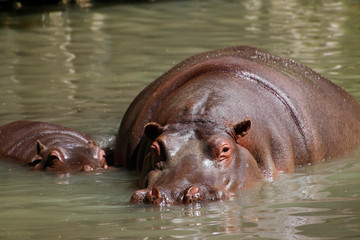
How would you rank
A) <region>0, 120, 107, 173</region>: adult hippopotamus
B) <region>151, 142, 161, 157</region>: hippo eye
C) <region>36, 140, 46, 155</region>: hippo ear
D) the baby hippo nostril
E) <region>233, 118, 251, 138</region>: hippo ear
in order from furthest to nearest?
<region>36, 140, 46, 155</region>: hippo ear, <region>0, 120, 107, 173</region>: adult hippopotamus, <region>233, 118, 251, 138</region>: hippo ear, <region>151, 142, 161, 157</region>: hippo eye, the baby hippo nostril

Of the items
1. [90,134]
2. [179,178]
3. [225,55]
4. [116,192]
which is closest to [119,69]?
[90,134]

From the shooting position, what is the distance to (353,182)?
6168 mm

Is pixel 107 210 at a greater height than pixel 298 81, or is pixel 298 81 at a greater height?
pixel 298 81

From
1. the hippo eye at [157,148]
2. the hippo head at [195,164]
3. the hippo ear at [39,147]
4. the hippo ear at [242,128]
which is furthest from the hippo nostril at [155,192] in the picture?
the hippo ear at [39,147]

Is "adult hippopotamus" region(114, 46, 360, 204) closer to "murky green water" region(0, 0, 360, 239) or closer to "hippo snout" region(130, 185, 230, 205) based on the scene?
"hippo snout" region(130, 185, 230, 205)

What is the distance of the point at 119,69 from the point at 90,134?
11.2 ft

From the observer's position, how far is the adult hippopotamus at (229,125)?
5875mm

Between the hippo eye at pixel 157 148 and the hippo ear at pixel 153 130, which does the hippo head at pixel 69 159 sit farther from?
the hippo eye at pixel 157 148

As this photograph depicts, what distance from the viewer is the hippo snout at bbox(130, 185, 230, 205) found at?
5.39 metres

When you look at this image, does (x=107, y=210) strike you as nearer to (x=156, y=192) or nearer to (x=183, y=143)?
(x=156, y=192)

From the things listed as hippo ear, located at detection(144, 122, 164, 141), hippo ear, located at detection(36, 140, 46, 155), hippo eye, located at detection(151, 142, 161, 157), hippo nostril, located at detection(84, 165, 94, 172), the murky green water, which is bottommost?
hippo nostril, located at detection(84, 165, 94, 172)

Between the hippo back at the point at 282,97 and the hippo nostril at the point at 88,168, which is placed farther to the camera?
the hippo nostril at the point at 88,168

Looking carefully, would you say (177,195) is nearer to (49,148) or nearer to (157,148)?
(157,148)

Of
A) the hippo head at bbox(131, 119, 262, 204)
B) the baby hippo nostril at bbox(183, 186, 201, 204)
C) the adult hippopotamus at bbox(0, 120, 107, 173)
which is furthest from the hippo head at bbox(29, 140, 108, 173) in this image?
the baby hippo nostril at bbox(183, 186, 201, 204)
